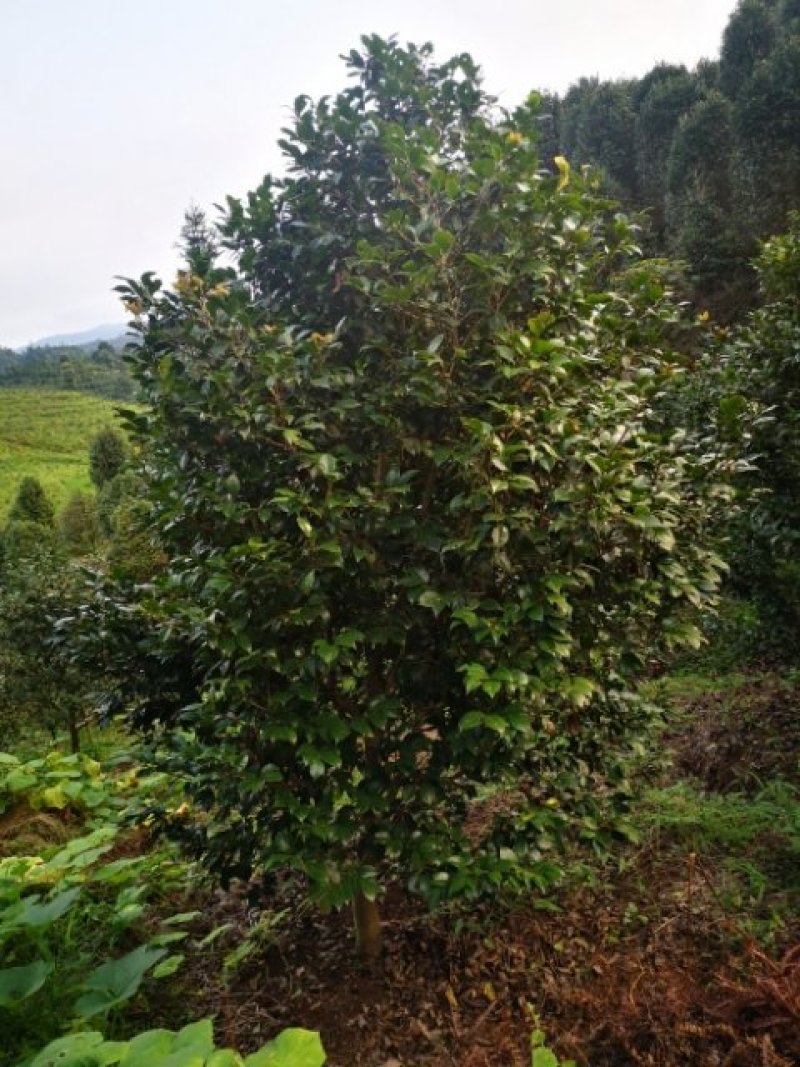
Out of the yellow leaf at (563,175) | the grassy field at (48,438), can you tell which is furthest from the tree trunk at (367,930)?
the grassy field at (48,438)

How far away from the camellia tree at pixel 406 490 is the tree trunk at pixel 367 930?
0.49 m

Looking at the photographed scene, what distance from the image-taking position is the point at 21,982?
284cm

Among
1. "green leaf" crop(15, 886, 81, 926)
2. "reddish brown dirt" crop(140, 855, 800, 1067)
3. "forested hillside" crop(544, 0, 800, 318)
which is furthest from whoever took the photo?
"forested hillside" crop(544, 0, 800, 318)

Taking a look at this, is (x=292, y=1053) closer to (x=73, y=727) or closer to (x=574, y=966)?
(x=574, y=966)

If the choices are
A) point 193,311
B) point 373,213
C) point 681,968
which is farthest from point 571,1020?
point 373,213

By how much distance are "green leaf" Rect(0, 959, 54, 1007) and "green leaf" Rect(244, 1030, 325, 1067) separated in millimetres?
1501

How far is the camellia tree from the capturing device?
104 inches

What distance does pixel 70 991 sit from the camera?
3.22 m

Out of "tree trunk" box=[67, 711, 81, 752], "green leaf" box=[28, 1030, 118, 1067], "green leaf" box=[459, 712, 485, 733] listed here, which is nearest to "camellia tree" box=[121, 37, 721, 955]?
"green leaf" box=[459, 712, 485, 733]

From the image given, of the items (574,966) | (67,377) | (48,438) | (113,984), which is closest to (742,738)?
(574,966)

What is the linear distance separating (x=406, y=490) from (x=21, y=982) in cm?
252

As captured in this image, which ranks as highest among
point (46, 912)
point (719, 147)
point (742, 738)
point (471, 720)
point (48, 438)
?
point (719, 147)

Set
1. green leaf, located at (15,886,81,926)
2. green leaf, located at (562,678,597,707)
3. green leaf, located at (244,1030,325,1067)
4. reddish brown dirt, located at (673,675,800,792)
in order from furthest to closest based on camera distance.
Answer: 1. reddish brown dirt, located at (673,675,800,792)
2. green leaf, located at (15,886,81,926)
3. green leaf, located at (562,678,597,707)
4. green leaf, located at (244,1030,325,1067)

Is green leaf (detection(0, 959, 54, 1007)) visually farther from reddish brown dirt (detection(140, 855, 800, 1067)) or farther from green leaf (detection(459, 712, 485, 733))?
green leaf (detection(459, 712, 485, 733))
